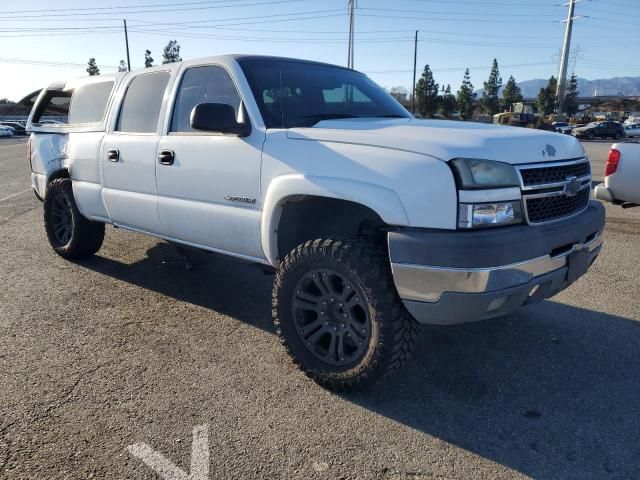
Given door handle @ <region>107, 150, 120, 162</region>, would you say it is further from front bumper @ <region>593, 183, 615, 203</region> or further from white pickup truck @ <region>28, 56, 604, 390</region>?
front bumper @ <region>593, 183, 615, 203</region>

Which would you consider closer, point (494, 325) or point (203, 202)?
point (203, 202)

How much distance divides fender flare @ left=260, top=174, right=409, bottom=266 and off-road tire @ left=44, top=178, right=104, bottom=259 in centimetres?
284

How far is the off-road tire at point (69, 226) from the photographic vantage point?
5270mm

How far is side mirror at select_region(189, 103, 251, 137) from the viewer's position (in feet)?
10.5

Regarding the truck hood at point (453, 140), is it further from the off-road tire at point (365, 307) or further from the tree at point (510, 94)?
the tree at point (510, 94)

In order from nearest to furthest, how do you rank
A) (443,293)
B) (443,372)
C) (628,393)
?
(443,293) → (628,393) → (443,372)

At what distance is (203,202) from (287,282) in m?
0.99

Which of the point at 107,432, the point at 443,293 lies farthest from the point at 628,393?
the point at 107,432

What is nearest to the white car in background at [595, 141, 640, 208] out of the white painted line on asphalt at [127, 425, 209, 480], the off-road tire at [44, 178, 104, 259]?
the white painted line on asphalt at [127, 425, 209, 480]

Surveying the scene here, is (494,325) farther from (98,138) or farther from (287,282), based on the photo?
(98,138)

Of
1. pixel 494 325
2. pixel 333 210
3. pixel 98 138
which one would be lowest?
pixel 494 325

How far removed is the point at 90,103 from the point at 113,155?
103 centimetres

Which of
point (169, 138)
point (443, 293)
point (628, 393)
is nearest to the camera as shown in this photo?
point (443, 293)

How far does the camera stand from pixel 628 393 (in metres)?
2.98
